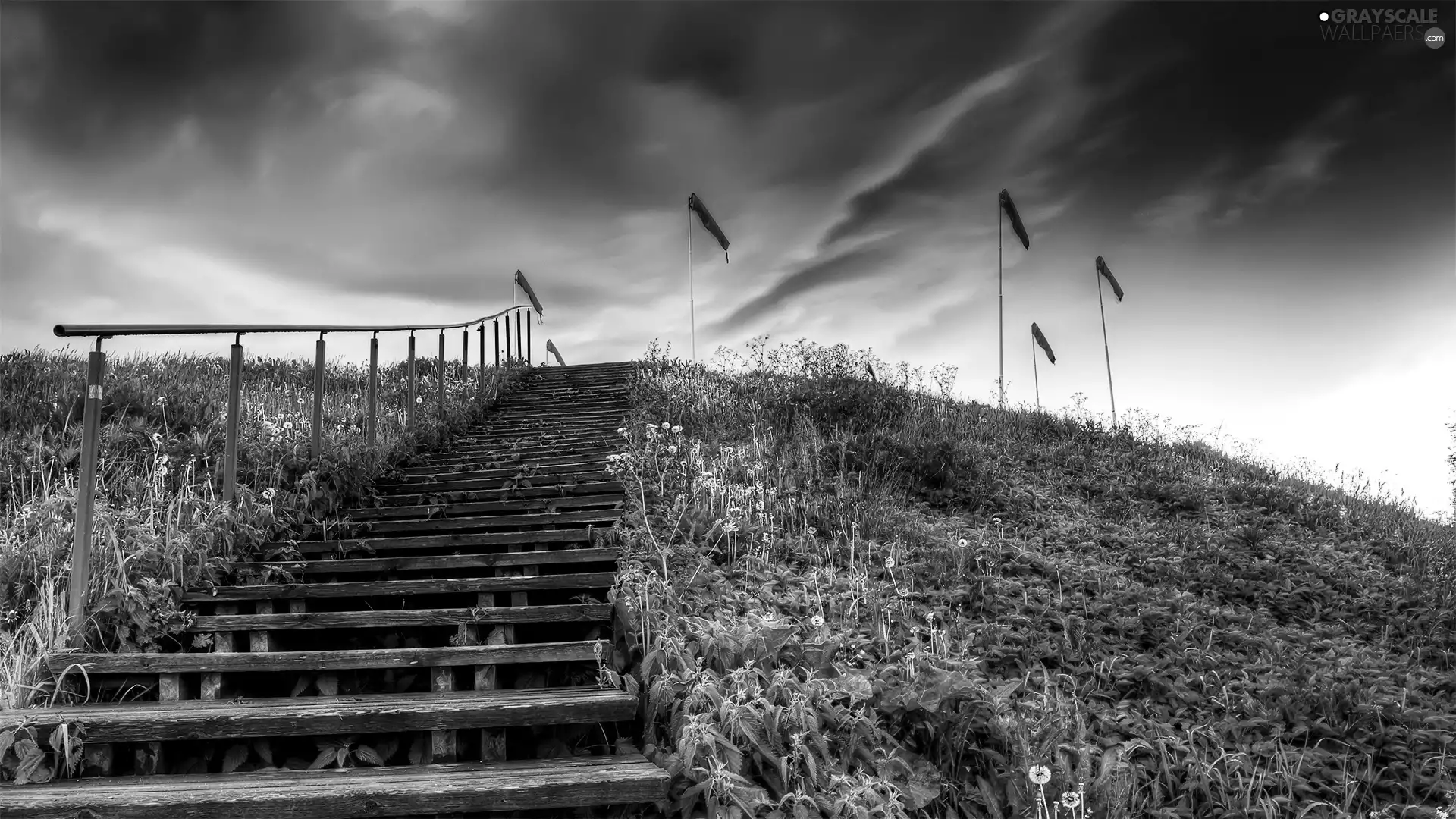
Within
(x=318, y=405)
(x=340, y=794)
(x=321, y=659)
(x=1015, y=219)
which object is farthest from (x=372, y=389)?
(x=1015, y=219)

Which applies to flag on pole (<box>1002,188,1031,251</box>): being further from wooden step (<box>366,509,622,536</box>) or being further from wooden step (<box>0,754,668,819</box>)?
wooden step (<box>0,754,668,819</box>)

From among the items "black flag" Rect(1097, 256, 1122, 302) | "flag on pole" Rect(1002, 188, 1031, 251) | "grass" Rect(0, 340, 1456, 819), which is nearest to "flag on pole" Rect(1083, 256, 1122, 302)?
"black flag" Rect(1097, 256, 1122, 302)

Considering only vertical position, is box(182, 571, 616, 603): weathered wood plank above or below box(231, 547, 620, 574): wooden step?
below

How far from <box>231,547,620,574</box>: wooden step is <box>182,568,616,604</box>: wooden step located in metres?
0.26

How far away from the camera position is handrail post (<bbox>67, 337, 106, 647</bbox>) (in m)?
4.07

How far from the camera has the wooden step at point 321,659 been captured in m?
3.77

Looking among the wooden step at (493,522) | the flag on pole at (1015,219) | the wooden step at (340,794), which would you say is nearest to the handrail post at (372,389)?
the wooden step at (493,522)

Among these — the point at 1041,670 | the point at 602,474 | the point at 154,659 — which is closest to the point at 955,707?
the point at 1041,670

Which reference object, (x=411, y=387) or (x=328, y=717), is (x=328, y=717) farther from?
(x=411, y=387)

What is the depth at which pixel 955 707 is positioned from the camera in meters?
3.72

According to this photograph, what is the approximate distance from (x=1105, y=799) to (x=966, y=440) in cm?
795

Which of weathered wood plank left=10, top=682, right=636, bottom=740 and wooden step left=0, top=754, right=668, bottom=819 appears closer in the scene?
wooden step left=0, top=754, right=668, bottom=819

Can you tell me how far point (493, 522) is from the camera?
239 inches

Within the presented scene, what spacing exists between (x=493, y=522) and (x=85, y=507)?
2.55m
